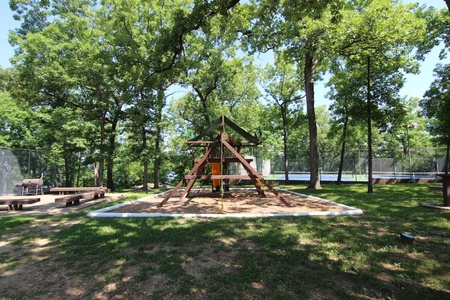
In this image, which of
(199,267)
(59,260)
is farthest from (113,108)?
(199,267)

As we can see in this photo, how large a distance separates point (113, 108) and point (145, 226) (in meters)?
14.7

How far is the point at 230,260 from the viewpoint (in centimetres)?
385

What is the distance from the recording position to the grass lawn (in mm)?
2961

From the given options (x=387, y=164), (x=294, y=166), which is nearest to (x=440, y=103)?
(x=387, y=164)

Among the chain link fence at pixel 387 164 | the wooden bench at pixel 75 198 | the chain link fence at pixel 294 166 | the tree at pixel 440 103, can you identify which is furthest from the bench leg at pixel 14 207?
the tree at pixel 440 103

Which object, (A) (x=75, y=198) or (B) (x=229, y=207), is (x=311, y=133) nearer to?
(B) (x=229, y=207)

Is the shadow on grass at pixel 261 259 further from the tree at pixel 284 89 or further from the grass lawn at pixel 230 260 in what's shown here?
the tree at pixel 284 89

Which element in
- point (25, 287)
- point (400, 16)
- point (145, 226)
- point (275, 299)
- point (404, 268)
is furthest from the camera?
point (400, 16)

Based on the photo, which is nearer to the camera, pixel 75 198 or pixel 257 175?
pixel 257 175

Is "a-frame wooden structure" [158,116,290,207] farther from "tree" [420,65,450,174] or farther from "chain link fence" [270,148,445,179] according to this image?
"chain link fence" [270,148,445,179]

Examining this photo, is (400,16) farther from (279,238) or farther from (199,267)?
(199,267)

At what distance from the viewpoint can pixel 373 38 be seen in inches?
482

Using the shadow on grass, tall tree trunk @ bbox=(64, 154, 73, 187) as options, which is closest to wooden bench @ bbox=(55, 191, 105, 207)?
the shadow on grass

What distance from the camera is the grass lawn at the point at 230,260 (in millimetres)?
2961
